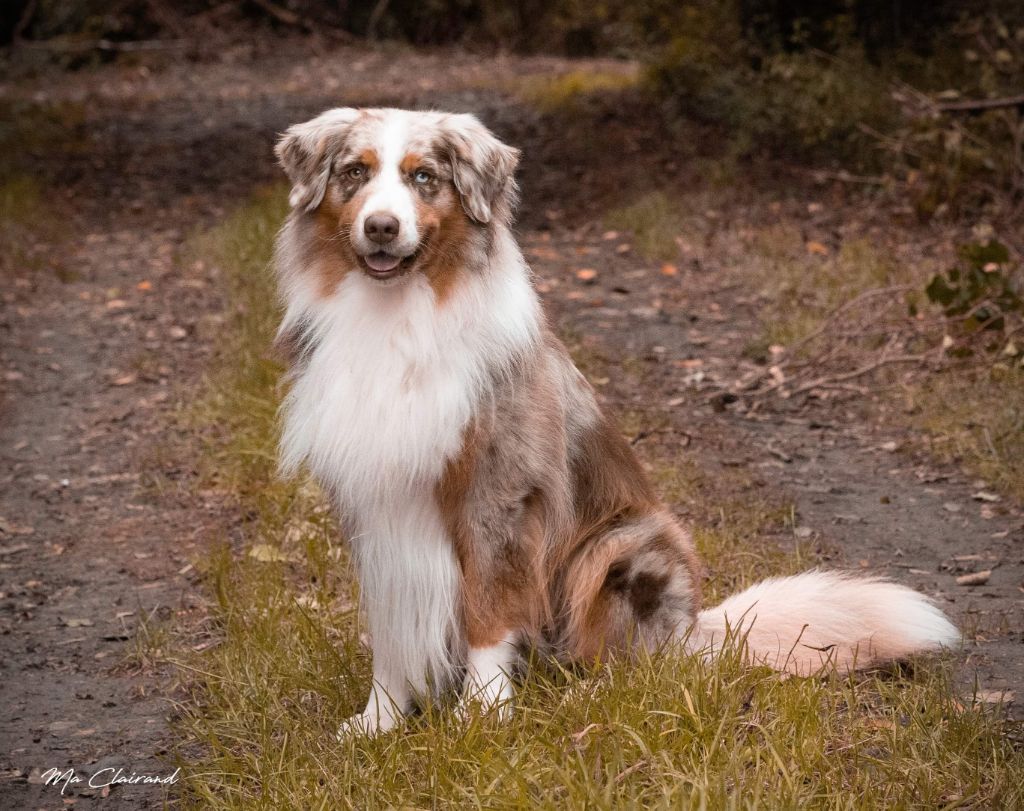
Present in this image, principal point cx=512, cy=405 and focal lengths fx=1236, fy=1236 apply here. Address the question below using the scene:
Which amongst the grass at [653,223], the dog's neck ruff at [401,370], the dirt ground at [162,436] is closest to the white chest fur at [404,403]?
the dog's neck ruff at [401,370]

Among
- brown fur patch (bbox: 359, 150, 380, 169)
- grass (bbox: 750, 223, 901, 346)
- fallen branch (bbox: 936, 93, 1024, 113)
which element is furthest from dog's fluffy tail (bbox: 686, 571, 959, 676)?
fallen branch (bbox: 936, 93, 1024, 113)

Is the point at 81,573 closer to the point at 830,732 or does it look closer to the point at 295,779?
the point at 295,779

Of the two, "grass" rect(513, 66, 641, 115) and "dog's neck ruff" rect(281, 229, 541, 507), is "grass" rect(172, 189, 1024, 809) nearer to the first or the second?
"dog's neck ruff" rect(281, 229, 541, 507)

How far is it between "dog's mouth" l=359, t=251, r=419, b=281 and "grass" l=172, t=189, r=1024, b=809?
3.90ft

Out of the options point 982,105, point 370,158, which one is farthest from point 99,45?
point 370,158

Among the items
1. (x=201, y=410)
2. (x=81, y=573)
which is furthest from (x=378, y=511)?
(x=201, y=410)

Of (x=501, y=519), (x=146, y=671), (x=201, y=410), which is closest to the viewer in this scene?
(x=501, y=519)

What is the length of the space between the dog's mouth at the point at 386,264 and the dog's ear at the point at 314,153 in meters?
0.27

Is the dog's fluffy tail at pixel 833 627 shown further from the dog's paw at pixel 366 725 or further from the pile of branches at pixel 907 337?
the pile of branches at pixel 907 337

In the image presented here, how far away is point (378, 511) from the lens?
3.41 metres

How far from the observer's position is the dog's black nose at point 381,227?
321 centimetres

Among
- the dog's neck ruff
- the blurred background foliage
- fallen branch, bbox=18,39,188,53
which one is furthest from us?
fallen branch, bbox=18,39,188,53

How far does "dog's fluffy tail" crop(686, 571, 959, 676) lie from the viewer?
11.7 feet

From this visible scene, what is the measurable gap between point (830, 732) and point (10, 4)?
15620 millimetres
